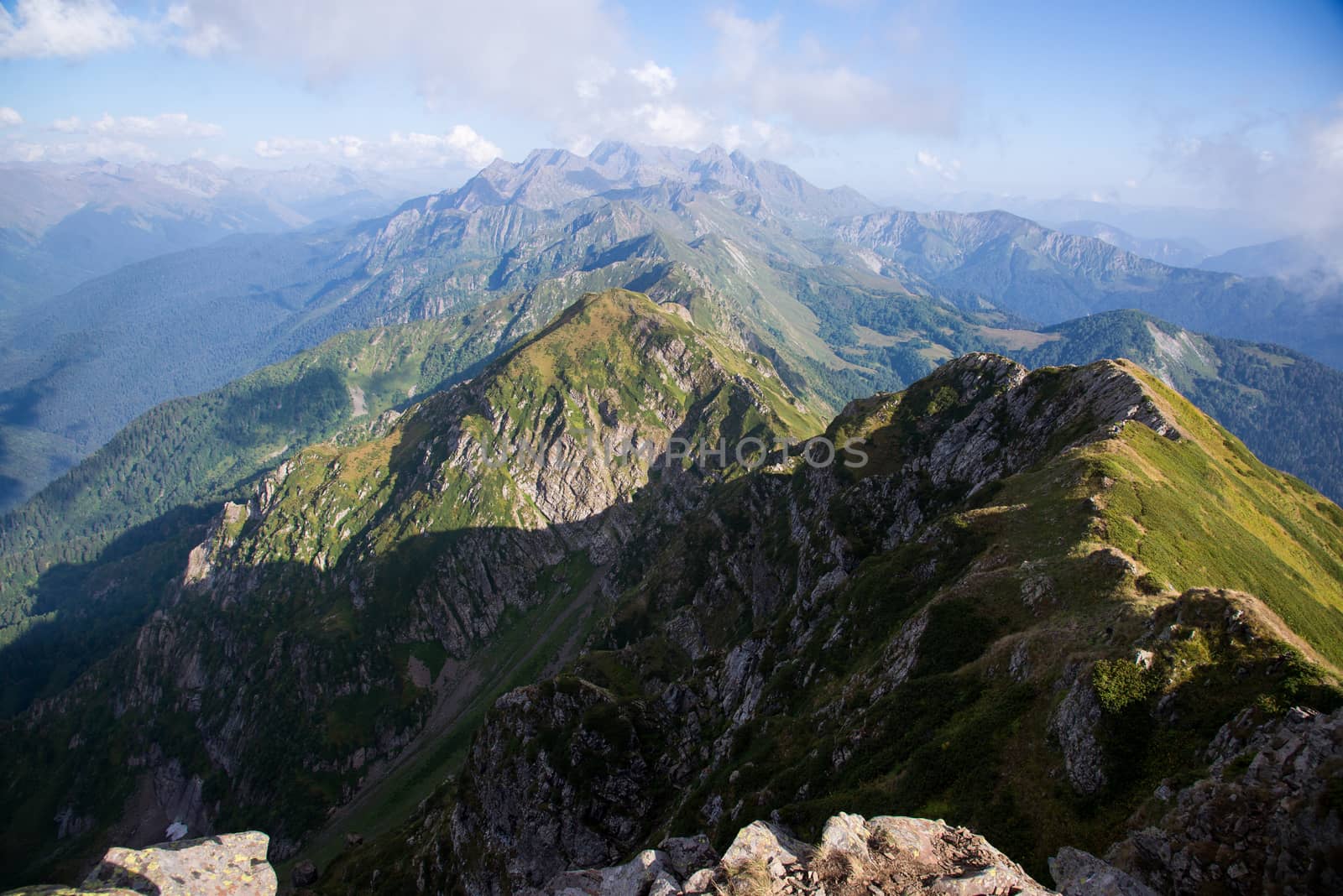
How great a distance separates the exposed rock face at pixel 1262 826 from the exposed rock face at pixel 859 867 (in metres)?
5.65

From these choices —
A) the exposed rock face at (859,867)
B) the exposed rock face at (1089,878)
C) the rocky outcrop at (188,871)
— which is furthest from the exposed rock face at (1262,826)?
the rocky outcrop at (188,871)

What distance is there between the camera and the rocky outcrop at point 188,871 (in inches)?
1184

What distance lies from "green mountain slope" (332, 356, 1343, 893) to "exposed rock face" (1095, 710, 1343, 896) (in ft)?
11.8

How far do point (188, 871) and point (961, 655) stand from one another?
54746 mm

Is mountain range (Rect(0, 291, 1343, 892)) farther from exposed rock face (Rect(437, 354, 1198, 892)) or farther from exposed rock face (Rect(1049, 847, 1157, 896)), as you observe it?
exposed rock face (Rect(1049, 847, 1157, 896))

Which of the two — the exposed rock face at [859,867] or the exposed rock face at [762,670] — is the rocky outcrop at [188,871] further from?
the exposed rock face at [762,670]

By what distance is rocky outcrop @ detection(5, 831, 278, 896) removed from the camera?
98.7ft

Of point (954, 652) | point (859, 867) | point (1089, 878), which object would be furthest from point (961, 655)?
point (859, 867)

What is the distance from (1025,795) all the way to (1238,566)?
50.3 metres

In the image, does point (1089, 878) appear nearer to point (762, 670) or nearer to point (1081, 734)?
point (1081, 734)

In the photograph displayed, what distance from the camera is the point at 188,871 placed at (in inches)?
1283

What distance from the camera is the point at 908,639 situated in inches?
2375

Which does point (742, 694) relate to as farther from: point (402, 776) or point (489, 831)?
point (402, 776)

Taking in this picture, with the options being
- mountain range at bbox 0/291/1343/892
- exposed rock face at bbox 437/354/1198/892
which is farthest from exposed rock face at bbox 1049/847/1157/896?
exposed rock face at bbox 437/354/1198/892
